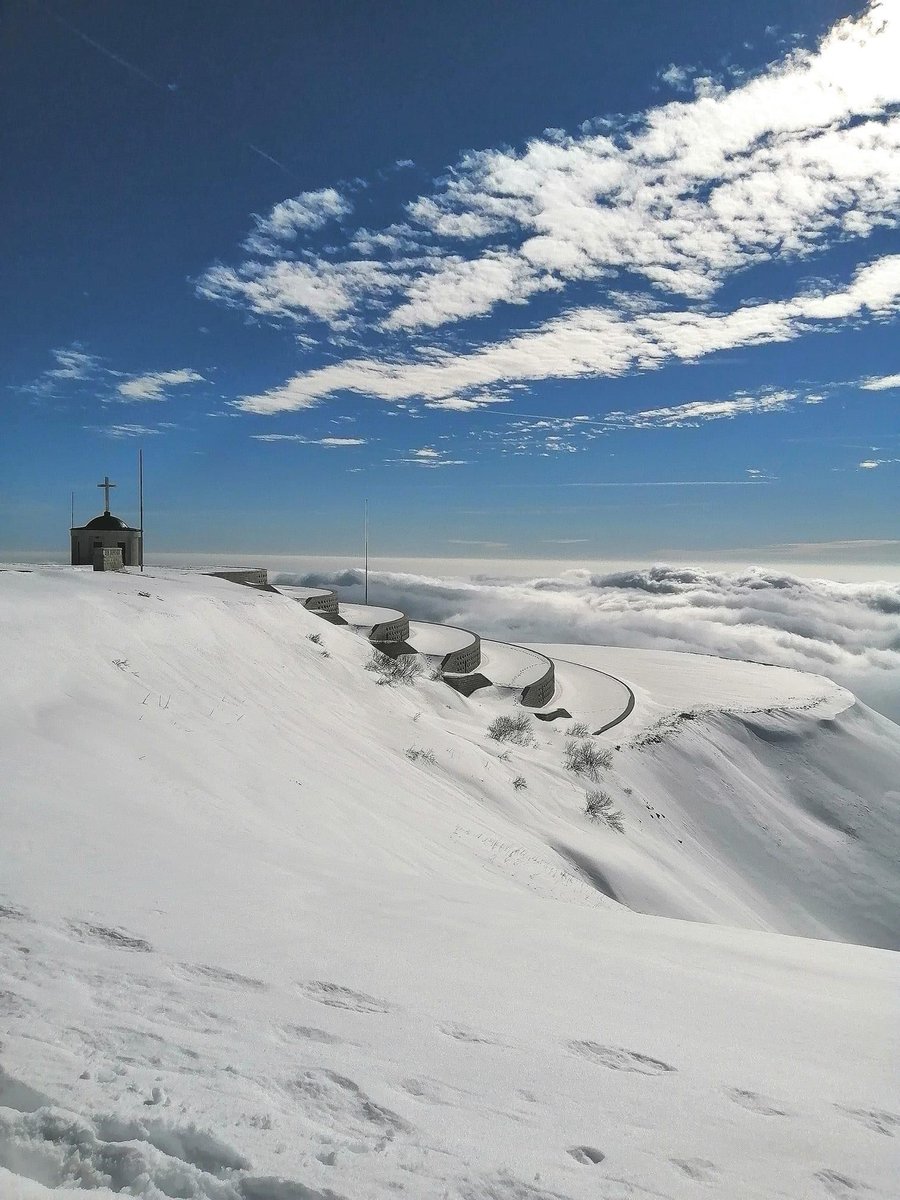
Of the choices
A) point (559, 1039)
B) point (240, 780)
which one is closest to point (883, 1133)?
point (559, 1039)

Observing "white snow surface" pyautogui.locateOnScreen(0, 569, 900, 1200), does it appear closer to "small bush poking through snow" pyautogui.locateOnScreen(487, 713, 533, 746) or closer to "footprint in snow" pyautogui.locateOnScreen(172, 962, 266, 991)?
"footprint in snow" pyautogui.locateOnScreen(172, 962, 266, 991)

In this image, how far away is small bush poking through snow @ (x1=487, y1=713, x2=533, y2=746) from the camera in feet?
53.7

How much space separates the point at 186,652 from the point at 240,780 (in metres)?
4.31

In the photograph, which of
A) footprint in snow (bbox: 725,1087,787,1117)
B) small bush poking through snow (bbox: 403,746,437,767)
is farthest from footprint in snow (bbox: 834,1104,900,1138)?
small bush poking through snow (bbox: 403,746,437,767)

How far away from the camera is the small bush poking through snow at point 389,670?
1545cm

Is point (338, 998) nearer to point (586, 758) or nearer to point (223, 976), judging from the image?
point (223, 976)

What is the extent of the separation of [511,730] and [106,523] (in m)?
15.0

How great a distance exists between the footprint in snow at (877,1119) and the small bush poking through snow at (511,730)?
43.2 feet

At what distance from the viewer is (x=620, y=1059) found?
2.66 metres

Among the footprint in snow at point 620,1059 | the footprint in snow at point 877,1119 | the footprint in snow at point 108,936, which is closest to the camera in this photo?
the footprint in snow at point 877,1119

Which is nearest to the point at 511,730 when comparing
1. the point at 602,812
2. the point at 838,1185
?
the point at 602,812

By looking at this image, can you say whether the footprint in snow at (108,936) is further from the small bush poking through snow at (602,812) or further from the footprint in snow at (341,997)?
the small bush poking through snow at (602,812)

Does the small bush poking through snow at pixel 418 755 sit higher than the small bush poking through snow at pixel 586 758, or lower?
higher

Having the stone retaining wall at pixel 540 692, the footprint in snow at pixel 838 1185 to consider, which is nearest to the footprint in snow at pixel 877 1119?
the footprint in snow at pixel 838 1185
